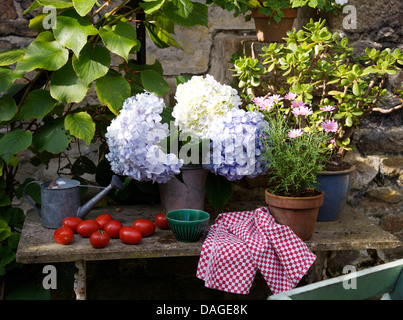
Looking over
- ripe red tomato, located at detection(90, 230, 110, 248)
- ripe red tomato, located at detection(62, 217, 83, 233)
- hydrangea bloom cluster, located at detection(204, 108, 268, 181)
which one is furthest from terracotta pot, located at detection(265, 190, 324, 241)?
ripe red tomato, located at detection(62, 217, 83, 233)

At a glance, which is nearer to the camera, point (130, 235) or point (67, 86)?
point (130, 235)

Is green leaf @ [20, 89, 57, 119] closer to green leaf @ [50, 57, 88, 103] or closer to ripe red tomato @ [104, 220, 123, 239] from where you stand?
green leaf @ [50, 57, 88, 103]

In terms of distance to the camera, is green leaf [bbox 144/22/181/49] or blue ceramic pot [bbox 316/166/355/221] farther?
green leaf [bbox 144/22/181/49]

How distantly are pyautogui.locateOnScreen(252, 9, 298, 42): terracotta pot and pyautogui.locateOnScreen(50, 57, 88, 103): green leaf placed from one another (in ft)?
2.70

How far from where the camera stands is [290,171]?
1.79 m

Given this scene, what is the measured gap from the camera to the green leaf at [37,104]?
1924 millimetres

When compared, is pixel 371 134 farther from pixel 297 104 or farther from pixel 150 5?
pixel 150 5

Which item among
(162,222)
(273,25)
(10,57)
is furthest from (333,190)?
(10,57)

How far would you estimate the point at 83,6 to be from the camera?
1791 mm

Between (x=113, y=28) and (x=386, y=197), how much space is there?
134 centimetres

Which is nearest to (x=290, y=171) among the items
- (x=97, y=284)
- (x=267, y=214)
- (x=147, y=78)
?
(x=267, y=214)

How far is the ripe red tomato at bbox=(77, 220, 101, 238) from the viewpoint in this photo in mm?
1810

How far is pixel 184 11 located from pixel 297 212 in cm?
84
